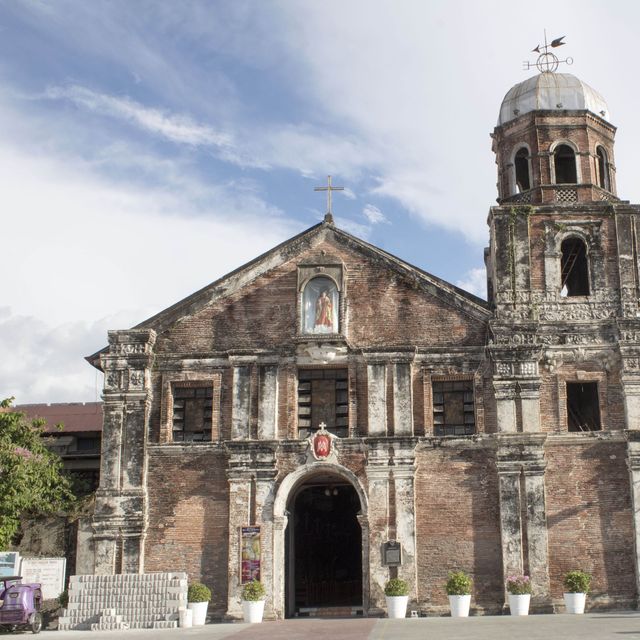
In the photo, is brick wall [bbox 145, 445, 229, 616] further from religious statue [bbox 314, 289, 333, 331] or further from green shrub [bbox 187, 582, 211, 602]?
religious statue [bbox 314, 289, 333, 331]

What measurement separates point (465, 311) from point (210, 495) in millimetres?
9025

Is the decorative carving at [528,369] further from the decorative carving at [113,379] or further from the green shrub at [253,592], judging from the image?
the decorative carving at [113,379]

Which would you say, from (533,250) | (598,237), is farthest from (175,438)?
(598,237)

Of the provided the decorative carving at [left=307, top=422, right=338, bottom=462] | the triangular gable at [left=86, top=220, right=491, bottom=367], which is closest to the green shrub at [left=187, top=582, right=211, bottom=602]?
the decorative carving at [left=307, top=422, right=338, bottom=462]

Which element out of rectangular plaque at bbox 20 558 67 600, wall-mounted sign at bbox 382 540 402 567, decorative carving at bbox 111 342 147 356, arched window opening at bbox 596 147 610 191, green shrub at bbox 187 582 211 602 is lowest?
green shrub at bbox 187 582 211 602

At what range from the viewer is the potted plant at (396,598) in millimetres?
24688

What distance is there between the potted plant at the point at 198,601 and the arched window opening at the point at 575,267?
13.9 meters

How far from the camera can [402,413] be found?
26.7 metres

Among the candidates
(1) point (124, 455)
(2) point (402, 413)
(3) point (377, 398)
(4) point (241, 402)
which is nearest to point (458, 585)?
(2) point (402, 413)

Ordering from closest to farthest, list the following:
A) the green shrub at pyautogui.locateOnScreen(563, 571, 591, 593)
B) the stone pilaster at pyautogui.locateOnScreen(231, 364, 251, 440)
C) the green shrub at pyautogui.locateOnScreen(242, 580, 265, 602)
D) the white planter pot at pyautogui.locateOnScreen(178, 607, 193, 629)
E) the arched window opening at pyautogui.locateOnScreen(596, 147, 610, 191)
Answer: the white planter pot at pyautogui.locateOnScreen(178, 607, 193, 629) → the green shrub at pyautogui.locateOnScreen(563, 571, 591, 593) → the green shrub at pyautogui.locateOnScreen(242, 580, 265, 602) → the stone pilaster at pyautogui.locateOnScreen(231, 364, 251, 440) → the arched window opening at pyautogui.locateOnScreen(596, 147, 610, 191)

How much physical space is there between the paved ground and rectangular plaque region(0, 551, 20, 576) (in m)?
2.32

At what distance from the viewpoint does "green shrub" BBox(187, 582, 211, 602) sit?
2420 cm

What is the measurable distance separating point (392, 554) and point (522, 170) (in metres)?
12.7

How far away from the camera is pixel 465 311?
2780 cm
